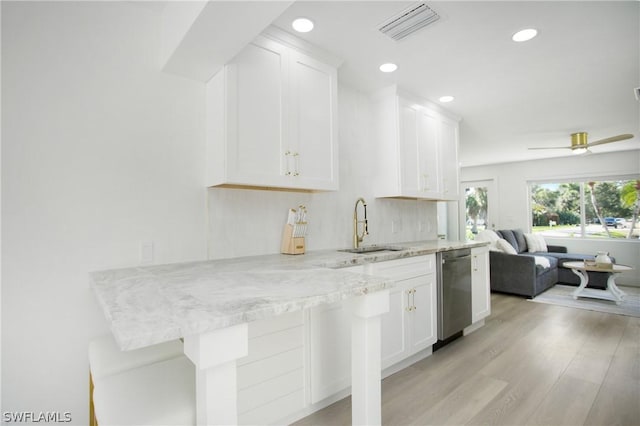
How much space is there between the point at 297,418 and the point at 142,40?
2404 millimetres

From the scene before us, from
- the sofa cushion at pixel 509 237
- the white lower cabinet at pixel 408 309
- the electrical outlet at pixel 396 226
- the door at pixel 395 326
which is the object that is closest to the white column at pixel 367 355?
the white lower cabinet at pixel 408 309

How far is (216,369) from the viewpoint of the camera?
0.94 metres

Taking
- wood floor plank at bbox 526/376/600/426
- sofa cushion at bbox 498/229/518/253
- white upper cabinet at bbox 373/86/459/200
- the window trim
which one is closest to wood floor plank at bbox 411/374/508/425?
wood floor plank at bbox 526/376/600/426

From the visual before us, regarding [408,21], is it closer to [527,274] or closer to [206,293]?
[206,293]

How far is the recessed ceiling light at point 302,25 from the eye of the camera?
77.1 inches

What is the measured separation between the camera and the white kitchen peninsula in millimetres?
894

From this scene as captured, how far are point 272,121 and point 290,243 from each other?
0.88 m

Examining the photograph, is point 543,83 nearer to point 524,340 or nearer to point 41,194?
point 524,340

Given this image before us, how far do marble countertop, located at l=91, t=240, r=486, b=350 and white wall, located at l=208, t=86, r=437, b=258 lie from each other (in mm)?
319

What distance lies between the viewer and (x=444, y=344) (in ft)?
9.83

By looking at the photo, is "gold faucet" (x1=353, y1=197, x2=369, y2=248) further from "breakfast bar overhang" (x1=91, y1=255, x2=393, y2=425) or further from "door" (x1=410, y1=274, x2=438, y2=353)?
"breakfast bar overhang" (x1=91, y1=255, x2=393, y2=425)

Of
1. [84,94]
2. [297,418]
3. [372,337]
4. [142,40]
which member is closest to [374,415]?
[372,337]

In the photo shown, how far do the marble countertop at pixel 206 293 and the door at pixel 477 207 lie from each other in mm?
6897

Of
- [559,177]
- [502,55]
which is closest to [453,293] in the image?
[502,55]
